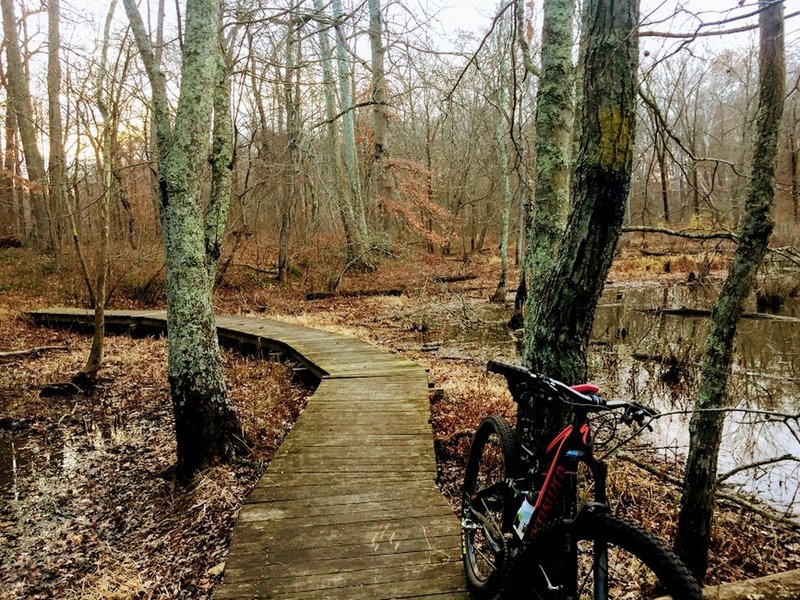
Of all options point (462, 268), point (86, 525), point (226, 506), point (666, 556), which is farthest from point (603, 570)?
point (462, 268)

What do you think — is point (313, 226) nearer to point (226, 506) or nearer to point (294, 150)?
point (294, 150)

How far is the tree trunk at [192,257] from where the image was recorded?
441 cm

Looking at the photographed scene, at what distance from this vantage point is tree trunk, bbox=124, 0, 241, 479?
4406mm

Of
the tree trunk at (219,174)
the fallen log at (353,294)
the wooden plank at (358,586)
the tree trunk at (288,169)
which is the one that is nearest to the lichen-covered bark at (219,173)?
the tree trunk at (219,174)

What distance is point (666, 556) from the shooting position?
1.45 m

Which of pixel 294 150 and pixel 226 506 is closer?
pixel 226 506

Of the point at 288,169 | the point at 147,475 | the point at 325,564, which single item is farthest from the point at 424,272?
the point at 325,564

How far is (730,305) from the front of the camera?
2869 millimetres

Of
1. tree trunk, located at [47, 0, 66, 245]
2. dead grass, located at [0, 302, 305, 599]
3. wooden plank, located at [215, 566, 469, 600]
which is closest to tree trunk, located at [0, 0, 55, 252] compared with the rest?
tree trunk, located at [47, 0, 66, 245]

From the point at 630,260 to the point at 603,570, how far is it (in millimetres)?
24233

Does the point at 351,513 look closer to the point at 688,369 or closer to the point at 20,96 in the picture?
the point at 688,369

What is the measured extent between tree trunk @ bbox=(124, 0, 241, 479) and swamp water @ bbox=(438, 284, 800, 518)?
3973mm

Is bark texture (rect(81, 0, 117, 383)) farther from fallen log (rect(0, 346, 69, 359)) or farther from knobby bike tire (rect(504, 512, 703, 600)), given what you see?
knobby bike tire (rect(504, 512, 703, 600))

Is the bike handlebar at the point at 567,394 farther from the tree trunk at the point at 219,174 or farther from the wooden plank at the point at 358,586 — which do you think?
the tree trunk at the point at 219,174
